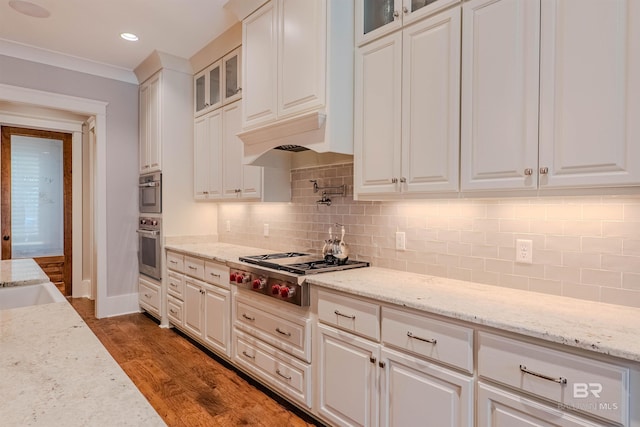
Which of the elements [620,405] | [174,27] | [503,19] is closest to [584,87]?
[503,19]

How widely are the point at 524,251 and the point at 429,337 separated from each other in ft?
2.26

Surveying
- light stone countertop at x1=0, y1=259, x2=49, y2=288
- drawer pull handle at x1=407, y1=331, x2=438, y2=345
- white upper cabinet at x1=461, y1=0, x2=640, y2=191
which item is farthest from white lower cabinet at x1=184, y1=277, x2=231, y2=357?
white upper cabinet at x1=461, y1=0, x2=640, y2=191

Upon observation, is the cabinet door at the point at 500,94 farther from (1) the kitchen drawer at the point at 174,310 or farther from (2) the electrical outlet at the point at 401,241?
(1) the kitchen drawer at the point at 174,310

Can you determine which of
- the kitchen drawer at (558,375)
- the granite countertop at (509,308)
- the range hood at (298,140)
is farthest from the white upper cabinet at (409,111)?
the kitchen drawer at (558,375)

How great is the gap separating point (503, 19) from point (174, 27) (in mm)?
2735

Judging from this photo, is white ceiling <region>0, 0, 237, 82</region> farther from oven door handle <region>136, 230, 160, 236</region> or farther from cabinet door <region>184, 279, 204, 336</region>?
cabinet door <region>184, 279, 204, 336</region>

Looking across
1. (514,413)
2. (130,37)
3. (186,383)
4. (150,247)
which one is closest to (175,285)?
(150,247)

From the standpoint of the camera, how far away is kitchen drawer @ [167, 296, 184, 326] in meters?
3.68

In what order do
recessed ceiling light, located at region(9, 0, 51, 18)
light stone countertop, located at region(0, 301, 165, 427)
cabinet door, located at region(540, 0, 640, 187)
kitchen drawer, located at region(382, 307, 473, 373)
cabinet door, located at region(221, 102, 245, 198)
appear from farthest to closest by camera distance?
1. cabinet door, located at region(221, 102, 245, 198)
2. recessed ceiling light, located at region(9, 0, 51, 18)
3. kitchen drawer, located at region(382, 307, 473, 373)
4. cabinet door, located at region(540, 0, 640, 187)
5. light stone countertop, located at region(0, 301, 165, 427)

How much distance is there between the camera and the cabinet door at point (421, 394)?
4.94 feet

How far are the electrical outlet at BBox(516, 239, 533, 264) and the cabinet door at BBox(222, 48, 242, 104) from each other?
2.53 meters

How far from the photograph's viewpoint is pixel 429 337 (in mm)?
1609

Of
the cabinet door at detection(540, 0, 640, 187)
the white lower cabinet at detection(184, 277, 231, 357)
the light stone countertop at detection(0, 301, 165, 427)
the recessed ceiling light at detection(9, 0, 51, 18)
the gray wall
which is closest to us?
the light stone countertop at detection(0, 301, 165, 427)

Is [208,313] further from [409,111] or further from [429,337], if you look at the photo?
[409,111]
